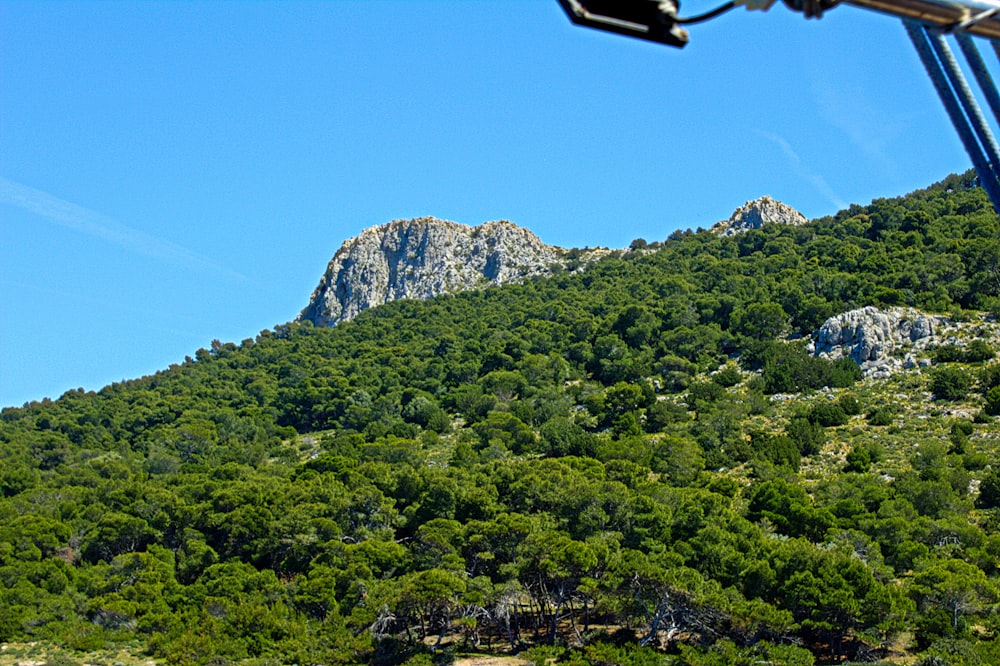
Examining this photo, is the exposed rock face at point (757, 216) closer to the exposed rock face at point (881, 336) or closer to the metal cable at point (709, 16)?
the exposed rock face at point (881, 336)

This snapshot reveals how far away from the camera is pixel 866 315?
6159cm

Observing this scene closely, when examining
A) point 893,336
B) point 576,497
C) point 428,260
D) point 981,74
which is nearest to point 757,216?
point 428,260

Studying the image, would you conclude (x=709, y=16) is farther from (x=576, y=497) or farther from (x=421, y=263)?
(x=421, y=263)

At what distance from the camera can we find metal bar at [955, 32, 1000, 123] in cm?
385

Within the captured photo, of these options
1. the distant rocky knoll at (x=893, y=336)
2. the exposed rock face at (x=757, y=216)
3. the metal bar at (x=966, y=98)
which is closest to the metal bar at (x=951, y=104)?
the metal bar at (x=966, y=98)

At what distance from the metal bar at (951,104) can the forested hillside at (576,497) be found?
27.7 metres

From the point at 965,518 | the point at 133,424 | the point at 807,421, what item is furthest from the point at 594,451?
the point at 133,424

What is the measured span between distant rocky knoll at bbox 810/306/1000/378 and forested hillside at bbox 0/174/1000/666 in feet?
4.01

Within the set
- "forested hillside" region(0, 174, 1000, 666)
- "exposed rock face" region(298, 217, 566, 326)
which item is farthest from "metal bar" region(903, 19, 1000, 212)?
"exposed rock face" region(298, 217, 566, 326)

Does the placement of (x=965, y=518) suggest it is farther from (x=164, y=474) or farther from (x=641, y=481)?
(x=164, y=474)

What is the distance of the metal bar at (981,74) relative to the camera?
385 centimetres

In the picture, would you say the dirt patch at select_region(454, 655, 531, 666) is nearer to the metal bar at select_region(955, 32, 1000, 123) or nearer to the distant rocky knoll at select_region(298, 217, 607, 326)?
the metal bar at select_region(955, 32, 1000, 123)

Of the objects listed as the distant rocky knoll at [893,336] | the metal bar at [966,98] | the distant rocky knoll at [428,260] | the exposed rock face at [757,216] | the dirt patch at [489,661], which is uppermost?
the distant rocky knoll at [428,260]

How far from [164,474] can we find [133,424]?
20222 millimetres
